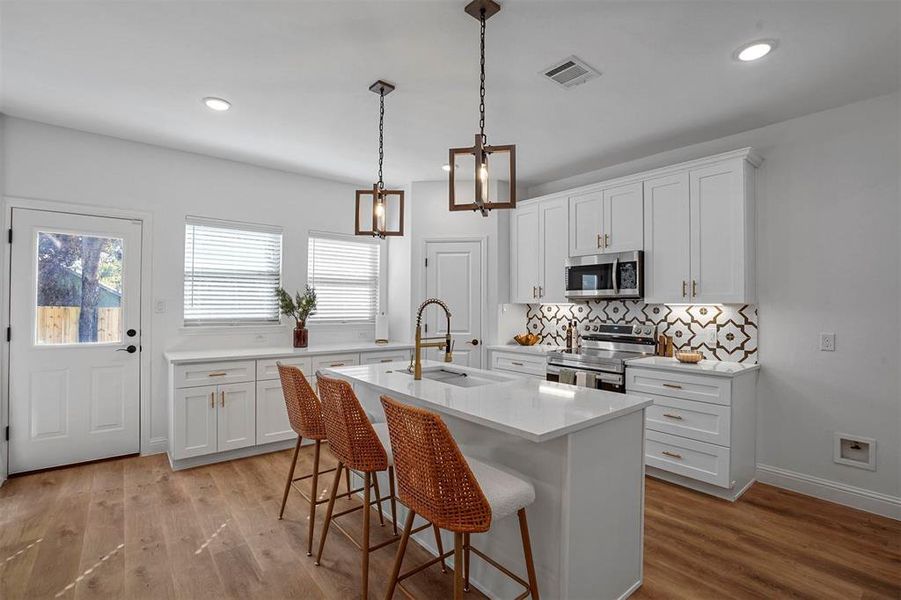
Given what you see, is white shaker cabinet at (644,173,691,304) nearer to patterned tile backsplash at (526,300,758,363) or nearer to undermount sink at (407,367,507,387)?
patterned tile backsplash at (526,300,758,363)

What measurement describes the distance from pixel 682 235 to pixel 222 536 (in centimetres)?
385

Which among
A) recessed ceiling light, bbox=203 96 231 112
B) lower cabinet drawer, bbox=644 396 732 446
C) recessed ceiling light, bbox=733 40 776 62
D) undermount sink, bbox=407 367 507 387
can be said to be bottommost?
lower cabinet drawer, bbox=644 396 732 446

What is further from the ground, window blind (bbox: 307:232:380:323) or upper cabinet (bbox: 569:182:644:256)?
upper cabinet (bbox: 569:182:644:256)

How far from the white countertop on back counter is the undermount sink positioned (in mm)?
1700

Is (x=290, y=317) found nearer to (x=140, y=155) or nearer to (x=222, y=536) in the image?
(x=140, y=155)

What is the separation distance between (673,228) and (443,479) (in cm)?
307

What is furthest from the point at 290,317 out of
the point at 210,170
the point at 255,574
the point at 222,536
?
A: the point at 255,574

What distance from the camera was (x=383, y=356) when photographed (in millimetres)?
4785

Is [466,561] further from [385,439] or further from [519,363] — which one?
[519,363]

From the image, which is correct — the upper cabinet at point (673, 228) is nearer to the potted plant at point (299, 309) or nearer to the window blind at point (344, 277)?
the window blind at point (344, 277)

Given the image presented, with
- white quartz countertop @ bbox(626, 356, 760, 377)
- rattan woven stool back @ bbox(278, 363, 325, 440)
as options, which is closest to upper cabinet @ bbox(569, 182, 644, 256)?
white quartz countertop @ bbox(626, 356, 760, 377)

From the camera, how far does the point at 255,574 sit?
2.30m

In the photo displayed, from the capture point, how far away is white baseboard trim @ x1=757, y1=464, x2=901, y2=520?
2957mm

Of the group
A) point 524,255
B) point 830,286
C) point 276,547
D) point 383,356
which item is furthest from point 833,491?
point 383,356
